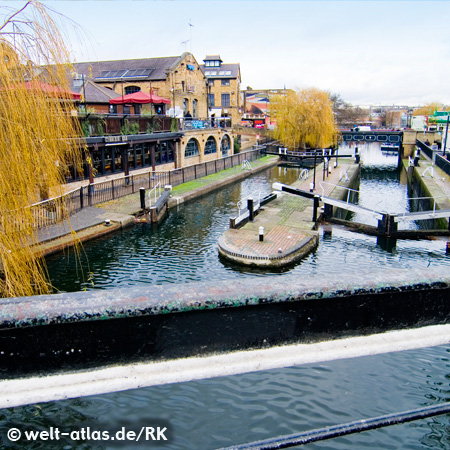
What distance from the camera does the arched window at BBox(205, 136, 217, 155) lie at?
Answer: 1668 inches

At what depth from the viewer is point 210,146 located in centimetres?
4319

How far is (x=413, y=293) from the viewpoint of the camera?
2.61m

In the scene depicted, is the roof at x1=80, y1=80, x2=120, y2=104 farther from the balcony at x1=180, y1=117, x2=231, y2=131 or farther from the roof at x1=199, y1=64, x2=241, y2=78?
the roof at x1=199, y1=64, x2=241, y2=78

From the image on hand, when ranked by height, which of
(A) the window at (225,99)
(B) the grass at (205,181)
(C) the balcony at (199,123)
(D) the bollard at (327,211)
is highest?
(A) the window at (225,99)

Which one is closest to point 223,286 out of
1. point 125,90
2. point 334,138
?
point 125,90

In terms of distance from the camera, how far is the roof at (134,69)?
134 feet

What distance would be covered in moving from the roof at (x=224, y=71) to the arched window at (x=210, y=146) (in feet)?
93.4

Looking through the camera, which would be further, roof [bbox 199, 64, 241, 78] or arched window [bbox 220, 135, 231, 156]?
roof [bbox 199, 64, 241, 78]

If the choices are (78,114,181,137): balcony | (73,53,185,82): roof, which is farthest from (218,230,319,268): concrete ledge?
(73,53,185,82): roof

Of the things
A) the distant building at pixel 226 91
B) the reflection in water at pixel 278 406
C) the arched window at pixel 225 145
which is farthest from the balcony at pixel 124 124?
the distant building at pixel 226 91

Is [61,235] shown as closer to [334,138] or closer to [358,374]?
[358,374]

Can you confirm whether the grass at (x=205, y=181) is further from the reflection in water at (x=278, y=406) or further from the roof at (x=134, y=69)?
the reflection in water at (x=278, y=406)

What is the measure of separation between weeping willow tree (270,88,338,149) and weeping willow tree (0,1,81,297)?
45487mm

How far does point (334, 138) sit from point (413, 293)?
186 feet
